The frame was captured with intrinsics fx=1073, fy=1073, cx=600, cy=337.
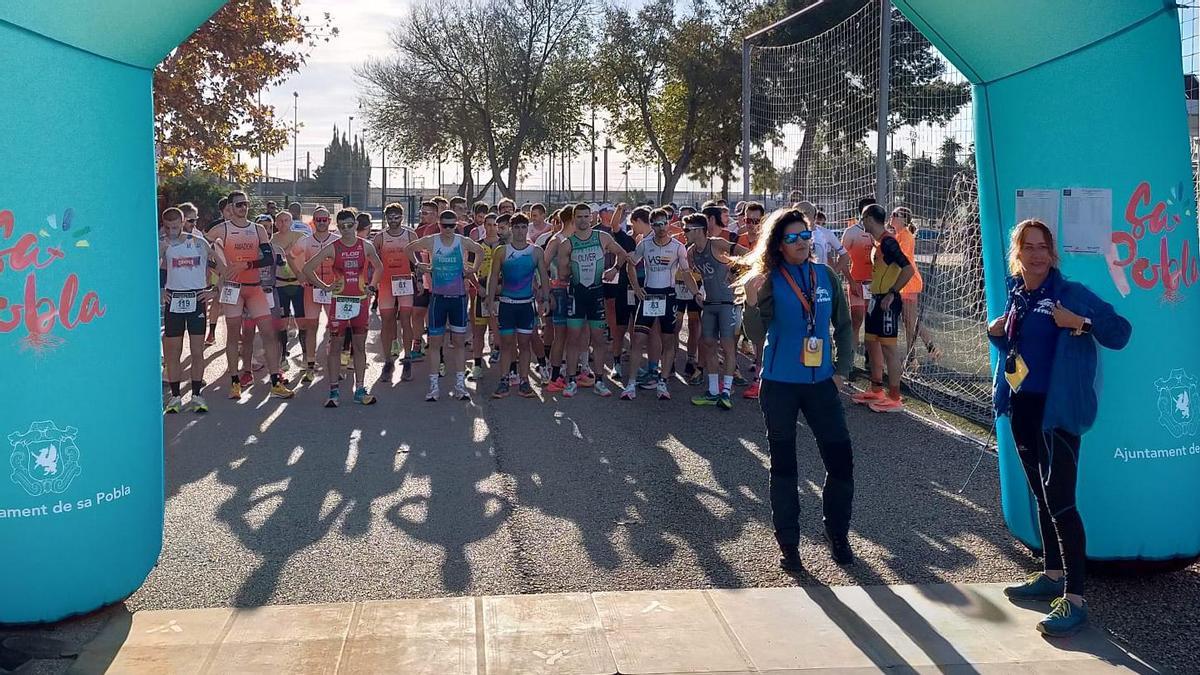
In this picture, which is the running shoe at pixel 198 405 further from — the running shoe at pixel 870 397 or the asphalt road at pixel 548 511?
the running shoe at pixel 870 397

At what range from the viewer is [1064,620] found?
482cm

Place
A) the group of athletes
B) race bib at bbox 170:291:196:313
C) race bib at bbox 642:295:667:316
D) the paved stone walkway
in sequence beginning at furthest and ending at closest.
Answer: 1. race bib at bbox 642:295:667:316
2. the group of athletes
3. race bib at bbox 170:291:196:313
4. the paved stone walkway

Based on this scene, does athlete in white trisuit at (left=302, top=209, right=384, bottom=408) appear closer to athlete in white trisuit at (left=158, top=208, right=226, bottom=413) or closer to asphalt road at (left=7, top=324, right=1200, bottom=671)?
asphalt road at (left=7, top=324, right=1200, bottom=671)

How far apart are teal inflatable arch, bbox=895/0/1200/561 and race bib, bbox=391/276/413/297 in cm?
741

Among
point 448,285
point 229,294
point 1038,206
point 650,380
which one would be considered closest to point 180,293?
point 229,294

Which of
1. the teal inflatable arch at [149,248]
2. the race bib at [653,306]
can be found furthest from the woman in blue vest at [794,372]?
the race bib at [653,306]

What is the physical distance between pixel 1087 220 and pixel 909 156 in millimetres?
8394

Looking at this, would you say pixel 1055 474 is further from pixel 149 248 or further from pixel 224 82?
pixel 224 82

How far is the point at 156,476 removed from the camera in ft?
17.0

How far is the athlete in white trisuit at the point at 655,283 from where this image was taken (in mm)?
10812

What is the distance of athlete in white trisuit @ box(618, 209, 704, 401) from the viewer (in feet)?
35.5

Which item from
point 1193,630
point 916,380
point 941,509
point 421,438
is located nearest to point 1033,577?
point 1193,630

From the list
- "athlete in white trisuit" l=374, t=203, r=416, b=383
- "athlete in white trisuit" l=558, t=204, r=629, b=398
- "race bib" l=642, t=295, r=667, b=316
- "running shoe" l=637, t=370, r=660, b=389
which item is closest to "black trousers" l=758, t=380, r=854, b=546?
"race bib" l=642, t=295, r=667, b=316

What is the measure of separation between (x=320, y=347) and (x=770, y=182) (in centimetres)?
917
